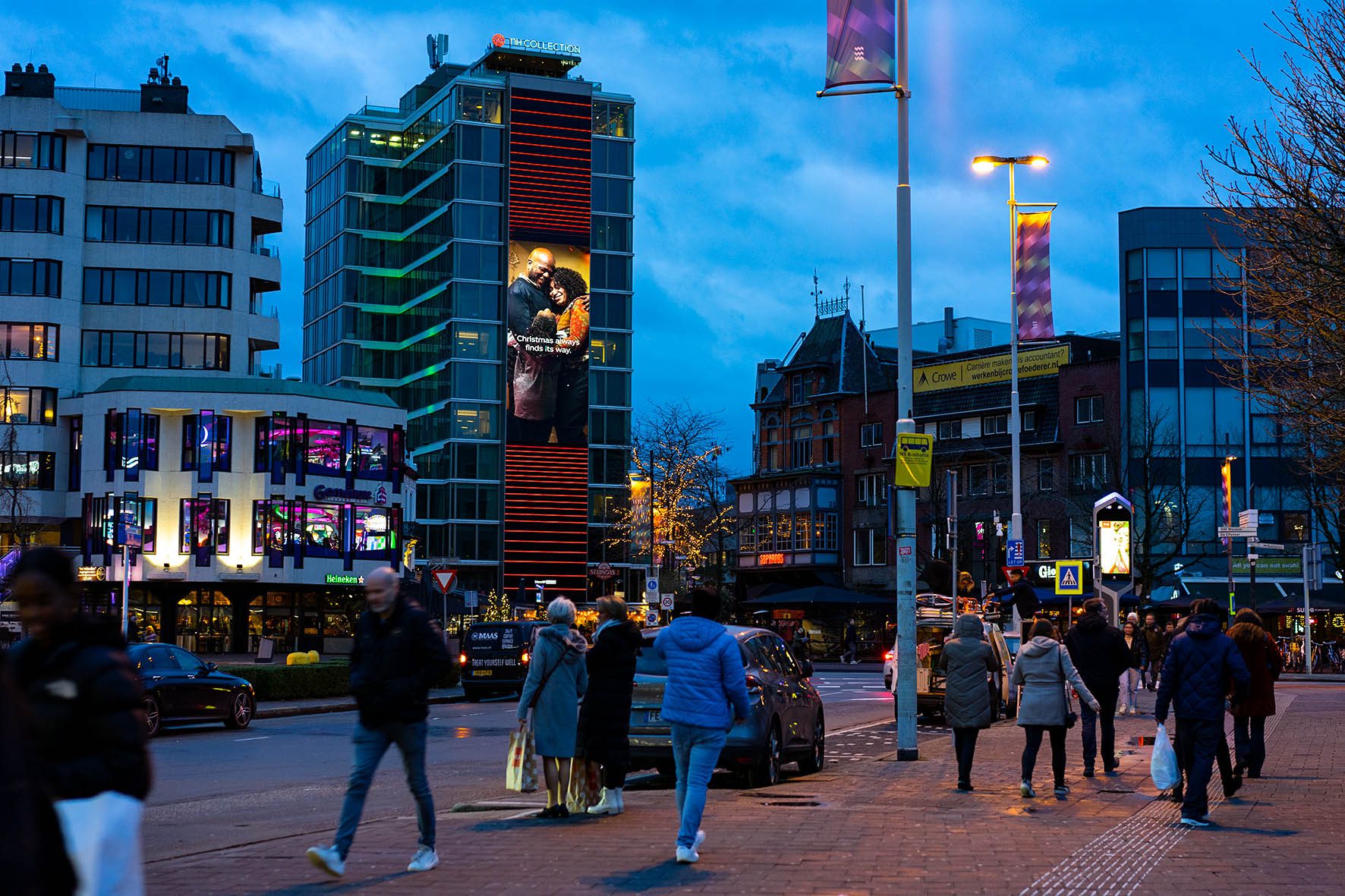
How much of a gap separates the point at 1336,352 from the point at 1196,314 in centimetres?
5651

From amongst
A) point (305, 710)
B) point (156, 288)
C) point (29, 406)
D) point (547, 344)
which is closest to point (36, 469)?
point (29, 406)

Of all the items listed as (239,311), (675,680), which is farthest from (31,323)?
(675,680)

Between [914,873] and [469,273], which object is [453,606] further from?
[914,873]

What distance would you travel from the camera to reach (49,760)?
5102 millimetres

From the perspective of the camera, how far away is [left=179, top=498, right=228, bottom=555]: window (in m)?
67.8

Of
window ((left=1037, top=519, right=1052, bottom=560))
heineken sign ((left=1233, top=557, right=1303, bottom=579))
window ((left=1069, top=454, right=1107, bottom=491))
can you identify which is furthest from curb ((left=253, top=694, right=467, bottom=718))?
heineken sign ((left=1233, top=557, right=1303, bottom=579))

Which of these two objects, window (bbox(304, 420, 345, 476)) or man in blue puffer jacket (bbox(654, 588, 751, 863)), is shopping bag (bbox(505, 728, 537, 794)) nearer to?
man in blue puffer jacket (bbox(654, 588, 751, 863))

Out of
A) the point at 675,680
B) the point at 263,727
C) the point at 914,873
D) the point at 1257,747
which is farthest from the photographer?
the point at 263,727

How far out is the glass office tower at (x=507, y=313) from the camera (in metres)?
102

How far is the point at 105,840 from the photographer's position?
5039 mm

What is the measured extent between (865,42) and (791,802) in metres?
10.4

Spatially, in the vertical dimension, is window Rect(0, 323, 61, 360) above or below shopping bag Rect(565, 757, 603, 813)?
above

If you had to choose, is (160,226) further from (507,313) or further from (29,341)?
(507,313)

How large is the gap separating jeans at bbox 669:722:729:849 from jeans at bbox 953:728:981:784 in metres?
5.25
